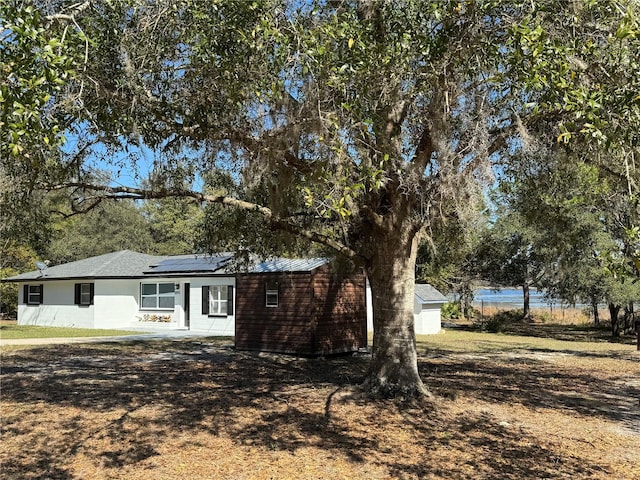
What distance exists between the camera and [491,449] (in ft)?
21.1

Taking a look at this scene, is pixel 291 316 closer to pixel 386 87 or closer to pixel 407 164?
pixel 407 164

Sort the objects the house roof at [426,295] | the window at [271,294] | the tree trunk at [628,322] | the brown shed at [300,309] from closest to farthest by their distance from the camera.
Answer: the brown shed at [300,309], the window at [271,294], the house roof at [426,295], the tree trunk at [628,322]

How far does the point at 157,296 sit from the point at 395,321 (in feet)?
60.2

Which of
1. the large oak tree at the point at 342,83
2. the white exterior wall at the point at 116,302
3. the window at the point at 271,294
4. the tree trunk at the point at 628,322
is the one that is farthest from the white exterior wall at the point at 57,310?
the tree trunk at the point at 628,322

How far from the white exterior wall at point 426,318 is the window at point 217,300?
8.13 meters

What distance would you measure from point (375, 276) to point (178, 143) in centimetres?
397

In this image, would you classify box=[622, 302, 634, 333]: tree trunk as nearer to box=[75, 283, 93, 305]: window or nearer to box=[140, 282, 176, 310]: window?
box=[140, 282, 176, 310]: window

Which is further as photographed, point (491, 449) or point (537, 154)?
point (537, 154)

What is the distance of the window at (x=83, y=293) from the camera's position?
2603cm

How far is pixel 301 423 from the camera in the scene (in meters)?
7.49

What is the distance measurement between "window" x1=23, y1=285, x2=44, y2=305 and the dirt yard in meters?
15.7

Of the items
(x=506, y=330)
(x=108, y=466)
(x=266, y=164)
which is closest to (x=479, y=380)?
(x=266, y=164)

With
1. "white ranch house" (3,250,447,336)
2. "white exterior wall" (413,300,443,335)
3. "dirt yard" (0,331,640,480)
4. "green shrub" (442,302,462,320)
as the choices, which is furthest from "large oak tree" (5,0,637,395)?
"green shrub" (442,302,462,320)

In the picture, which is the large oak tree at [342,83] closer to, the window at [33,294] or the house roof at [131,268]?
the house roof at [131,268]
